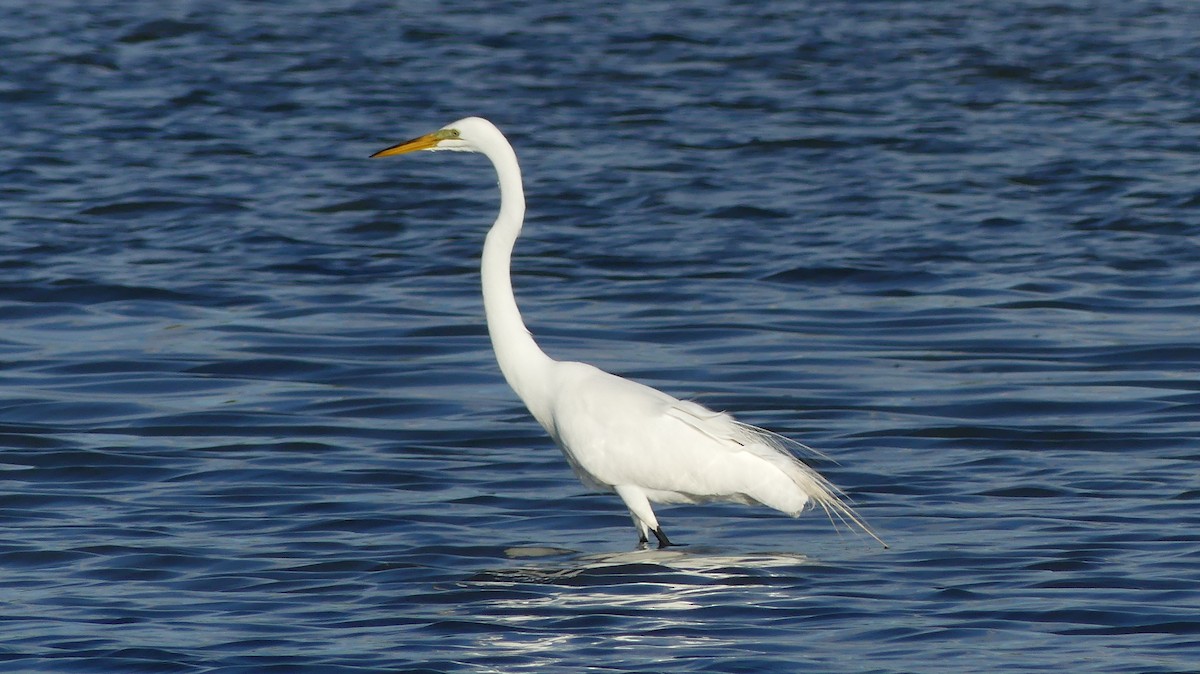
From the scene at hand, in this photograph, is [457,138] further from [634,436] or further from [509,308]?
[634,436]

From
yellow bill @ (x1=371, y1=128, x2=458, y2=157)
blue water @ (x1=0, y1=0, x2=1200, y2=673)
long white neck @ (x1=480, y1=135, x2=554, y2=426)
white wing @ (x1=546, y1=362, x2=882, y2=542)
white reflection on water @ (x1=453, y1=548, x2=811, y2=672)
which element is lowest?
blue water @ (x1=0, y1=0, x2=1200, y2=673)

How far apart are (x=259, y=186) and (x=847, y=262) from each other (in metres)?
5.13

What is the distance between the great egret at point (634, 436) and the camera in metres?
7.26

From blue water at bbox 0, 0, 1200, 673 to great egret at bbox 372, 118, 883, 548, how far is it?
222 mm

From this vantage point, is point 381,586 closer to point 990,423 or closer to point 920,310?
point 990,423

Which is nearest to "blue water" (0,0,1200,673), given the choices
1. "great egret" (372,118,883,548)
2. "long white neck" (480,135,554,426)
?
"great egret" (372,118,883,548)

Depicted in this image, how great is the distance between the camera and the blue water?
6.38m

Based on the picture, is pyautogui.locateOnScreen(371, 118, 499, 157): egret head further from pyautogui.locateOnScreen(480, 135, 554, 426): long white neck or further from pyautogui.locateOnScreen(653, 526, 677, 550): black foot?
pyautogui.locateOnScreen(653, 526, 677, 550): black foot

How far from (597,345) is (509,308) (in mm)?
2865

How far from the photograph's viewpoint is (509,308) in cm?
764

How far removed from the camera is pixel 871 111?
59.1 feet

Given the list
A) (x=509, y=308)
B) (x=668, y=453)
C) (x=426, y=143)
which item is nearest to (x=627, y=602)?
(x=668, y=453)

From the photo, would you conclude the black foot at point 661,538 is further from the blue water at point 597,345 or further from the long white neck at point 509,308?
the long white neck at point 509,308

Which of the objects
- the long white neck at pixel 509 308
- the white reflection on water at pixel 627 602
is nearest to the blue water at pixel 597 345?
the white reflection on water at pixel 627 602
